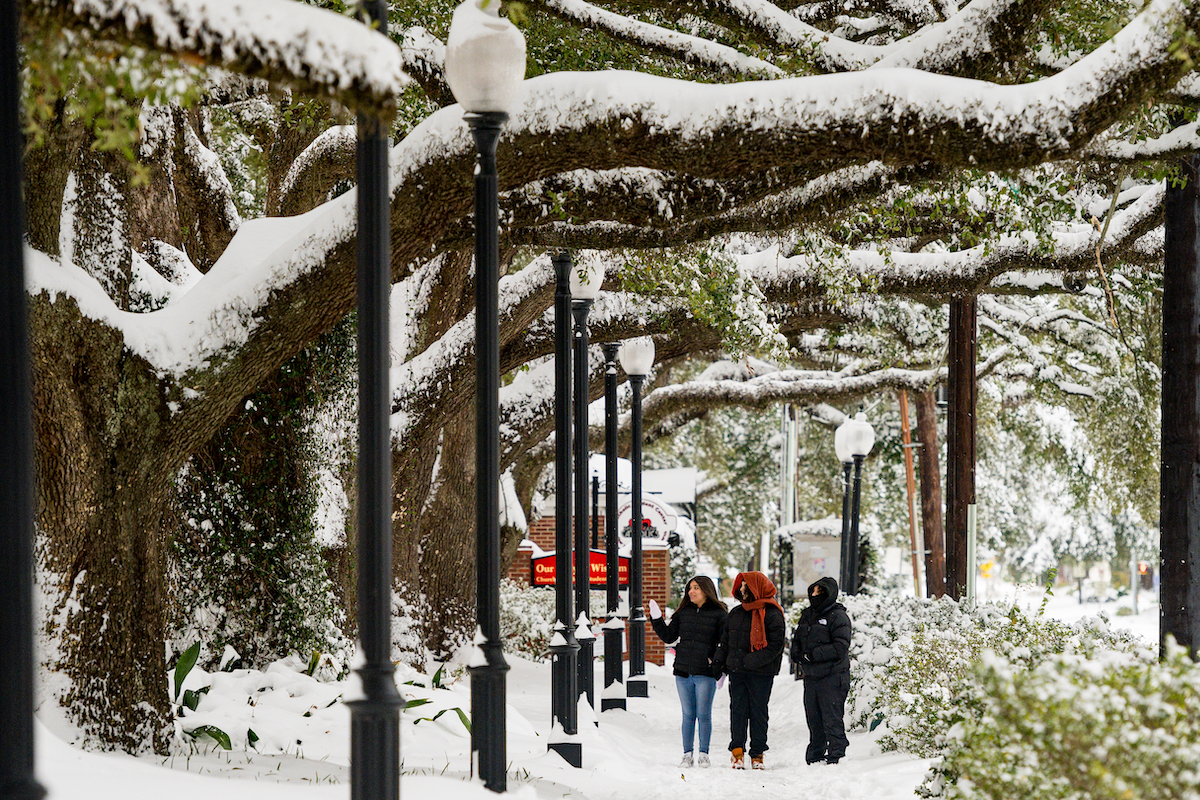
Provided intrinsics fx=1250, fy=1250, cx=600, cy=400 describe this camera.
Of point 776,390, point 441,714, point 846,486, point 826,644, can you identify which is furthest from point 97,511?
point 846,486

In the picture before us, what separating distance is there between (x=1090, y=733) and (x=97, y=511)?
16.9ft

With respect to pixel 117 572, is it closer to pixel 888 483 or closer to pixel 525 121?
pixel 525 121

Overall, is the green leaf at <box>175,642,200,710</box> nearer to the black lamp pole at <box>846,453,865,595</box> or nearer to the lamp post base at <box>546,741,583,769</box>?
the lamp post base at <box>546,741,583,769</box>

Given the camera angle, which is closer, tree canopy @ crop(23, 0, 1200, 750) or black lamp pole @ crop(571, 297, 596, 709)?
tree canopy @ crop(23, 0, 1200, 750)

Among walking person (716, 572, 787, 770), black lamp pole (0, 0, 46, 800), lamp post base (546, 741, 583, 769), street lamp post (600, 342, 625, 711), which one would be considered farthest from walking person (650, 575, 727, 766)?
black lamp pole (0, 0, 46, 800)

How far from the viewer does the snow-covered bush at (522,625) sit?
774 inches

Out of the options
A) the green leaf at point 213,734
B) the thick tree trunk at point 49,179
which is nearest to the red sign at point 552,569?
the green leaf at point 213,734

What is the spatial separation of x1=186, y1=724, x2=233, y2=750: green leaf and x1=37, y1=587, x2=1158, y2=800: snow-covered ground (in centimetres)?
7

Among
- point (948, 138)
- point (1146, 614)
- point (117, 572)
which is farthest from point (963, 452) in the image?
point (1146, 614)

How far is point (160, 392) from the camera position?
684 cm

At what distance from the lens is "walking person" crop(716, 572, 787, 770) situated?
1034 cm

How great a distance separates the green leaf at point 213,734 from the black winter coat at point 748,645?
4505 mm

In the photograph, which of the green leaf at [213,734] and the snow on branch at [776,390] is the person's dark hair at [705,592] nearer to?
the green leaf at [213,734]

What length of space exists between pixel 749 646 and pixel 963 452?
5.21 m
